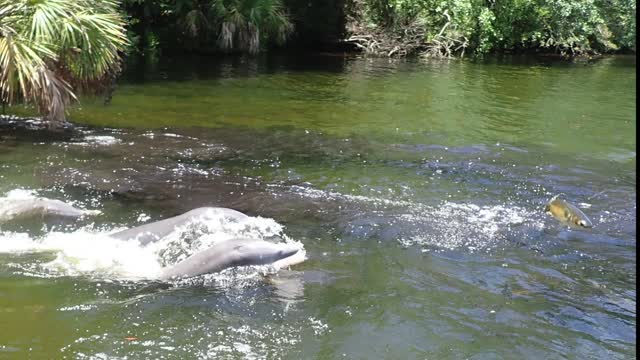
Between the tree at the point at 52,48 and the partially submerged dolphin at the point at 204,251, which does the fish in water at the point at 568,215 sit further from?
the tree at the point at 52,48

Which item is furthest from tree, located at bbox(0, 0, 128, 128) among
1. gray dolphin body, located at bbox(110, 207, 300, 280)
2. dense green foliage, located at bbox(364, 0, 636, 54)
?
dense green foliage, located at bbox(364, 0, 636, 54)

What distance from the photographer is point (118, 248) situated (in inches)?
288

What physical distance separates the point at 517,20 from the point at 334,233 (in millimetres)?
26917

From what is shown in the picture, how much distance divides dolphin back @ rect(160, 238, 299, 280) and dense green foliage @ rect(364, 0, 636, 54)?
988 inches

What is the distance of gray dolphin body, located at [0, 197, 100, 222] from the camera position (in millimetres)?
8094

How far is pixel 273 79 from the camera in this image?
2191 centimetres

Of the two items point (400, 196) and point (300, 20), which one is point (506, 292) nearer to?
point (400, 196)

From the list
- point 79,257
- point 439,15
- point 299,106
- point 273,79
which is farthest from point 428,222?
point 439,15

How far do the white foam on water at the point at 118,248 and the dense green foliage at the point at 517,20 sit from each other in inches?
962

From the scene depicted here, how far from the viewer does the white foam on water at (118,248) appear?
6922 millimetres

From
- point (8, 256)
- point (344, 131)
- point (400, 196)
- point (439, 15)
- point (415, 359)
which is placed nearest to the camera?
point (415, 359)

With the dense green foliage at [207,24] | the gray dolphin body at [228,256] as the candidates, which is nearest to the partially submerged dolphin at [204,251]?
the gray dolphin body at [228,256]

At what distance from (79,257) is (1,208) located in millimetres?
1700

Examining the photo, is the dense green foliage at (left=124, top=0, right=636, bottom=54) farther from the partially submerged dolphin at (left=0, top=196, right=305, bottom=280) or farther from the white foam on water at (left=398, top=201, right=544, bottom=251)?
the white foam on water at (left=398, top=201, right=544, bottom=251)
